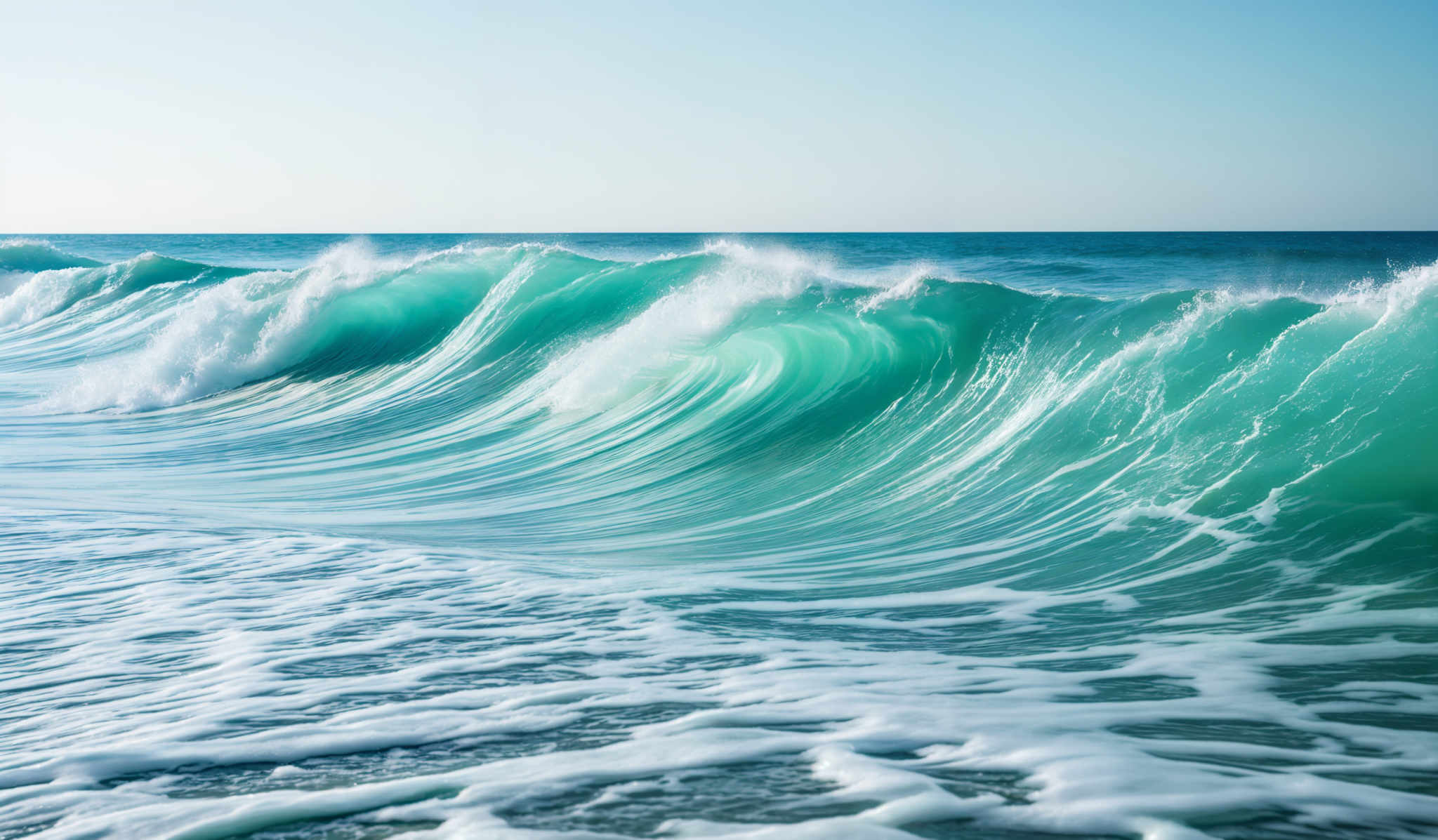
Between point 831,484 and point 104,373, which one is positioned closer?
point 831,484

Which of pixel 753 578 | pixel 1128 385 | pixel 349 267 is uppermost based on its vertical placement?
pixel 349 267

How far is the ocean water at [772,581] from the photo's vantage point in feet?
8.95

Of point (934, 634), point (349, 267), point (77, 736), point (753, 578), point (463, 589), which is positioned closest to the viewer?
point (77, 736)

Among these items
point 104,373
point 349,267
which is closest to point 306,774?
point 104,373

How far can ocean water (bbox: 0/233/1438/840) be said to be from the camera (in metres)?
2.73

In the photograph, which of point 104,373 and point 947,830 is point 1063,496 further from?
point 104,373

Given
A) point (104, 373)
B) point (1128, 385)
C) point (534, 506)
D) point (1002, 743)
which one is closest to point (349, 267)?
point (104, 373)

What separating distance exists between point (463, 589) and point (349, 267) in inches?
524

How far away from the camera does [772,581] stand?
548 centimetres

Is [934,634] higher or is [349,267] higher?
[349,267]

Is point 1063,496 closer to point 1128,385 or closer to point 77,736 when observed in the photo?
point 1128,385

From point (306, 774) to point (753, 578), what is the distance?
295 centimetres

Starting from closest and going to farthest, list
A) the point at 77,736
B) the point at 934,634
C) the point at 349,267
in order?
1. the point at 77,736
2. the point at 934,634
3. the point at 349,267

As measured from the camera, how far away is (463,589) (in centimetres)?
509
